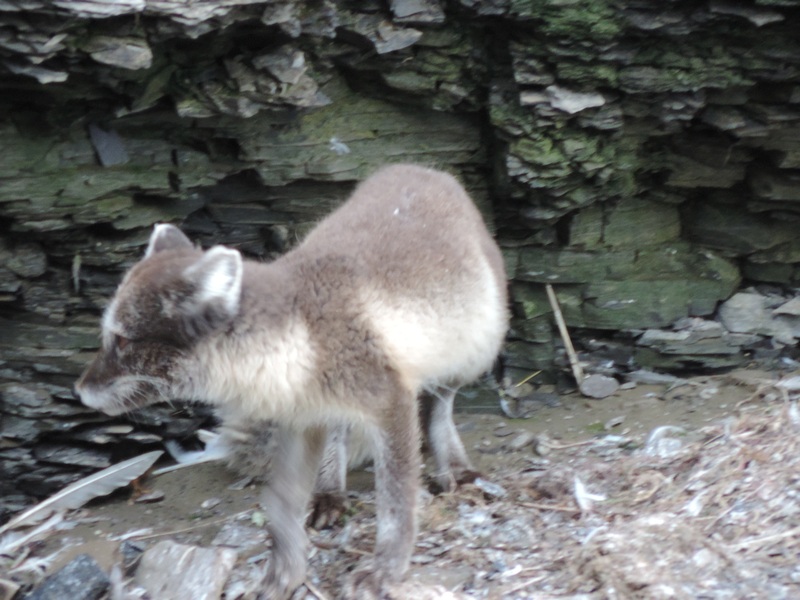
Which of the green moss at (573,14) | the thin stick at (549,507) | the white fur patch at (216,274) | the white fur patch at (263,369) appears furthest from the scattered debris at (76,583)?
the green moss at (573,14)

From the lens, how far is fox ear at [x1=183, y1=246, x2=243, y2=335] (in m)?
4.38

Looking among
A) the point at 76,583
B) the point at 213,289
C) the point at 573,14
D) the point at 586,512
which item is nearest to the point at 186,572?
the point at 76,583

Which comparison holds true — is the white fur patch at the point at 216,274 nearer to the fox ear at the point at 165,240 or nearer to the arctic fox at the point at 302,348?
the arctic fox at the point at 302,348

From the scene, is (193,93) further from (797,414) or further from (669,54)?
(797,414)

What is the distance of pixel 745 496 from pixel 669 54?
3.40 metres

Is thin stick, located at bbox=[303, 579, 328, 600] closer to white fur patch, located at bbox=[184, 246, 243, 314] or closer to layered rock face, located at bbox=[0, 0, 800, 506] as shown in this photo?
white fur patch, located at bbox=[184, 246, 243, 314]

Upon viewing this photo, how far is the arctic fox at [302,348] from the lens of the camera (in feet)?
14.9

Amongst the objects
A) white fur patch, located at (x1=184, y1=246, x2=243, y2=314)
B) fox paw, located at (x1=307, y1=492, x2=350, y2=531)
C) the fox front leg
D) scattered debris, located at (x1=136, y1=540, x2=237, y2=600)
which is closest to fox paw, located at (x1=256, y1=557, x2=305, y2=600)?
the fox front leg

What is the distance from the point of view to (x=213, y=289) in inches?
173

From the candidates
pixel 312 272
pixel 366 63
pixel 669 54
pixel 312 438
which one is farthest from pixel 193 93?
pixel 669 54

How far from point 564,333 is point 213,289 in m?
4.38

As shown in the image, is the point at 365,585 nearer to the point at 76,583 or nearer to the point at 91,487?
the point at 76,583

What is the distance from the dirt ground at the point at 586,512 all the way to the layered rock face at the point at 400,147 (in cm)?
70

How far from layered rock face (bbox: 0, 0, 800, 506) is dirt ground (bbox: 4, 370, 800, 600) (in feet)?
2.31
